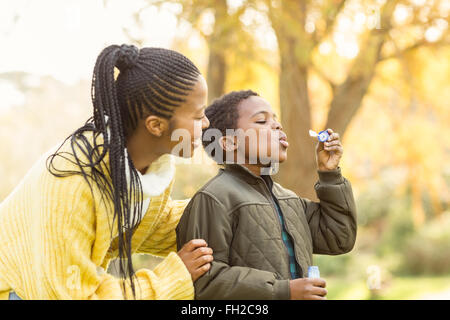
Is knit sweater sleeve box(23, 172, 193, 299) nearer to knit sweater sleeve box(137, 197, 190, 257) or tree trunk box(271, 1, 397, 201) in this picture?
knit sweater sleeve box(137, 197, 190, 257)

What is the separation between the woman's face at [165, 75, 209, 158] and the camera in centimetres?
196

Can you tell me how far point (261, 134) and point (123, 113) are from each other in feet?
1.97

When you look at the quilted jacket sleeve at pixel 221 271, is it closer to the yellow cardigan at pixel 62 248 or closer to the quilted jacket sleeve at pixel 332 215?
the yellow cardigan at pixel 62 248

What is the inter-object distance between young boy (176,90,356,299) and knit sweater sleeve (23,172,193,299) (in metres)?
0.28

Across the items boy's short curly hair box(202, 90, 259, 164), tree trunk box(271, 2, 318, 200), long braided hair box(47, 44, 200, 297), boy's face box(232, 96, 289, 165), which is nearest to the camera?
long braided hair box(47, 44, 200, 297)

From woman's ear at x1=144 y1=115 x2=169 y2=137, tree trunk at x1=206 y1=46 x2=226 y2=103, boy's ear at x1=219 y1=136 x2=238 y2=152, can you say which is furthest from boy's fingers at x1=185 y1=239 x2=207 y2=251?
tree trunk at x1=206 y1=46 x2=226 y2=103

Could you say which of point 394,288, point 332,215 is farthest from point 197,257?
point 394,288

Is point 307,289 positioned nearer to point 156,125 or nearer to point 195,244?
point 195,244

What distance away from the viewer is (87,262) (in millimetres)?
1791

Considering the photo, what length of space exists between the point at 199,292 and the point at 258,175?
0.59 meters

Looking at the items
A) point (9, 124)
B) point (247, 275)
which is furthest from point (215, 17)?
point (9, 124)

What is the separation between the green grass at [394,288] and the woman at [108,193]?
8709 mm
